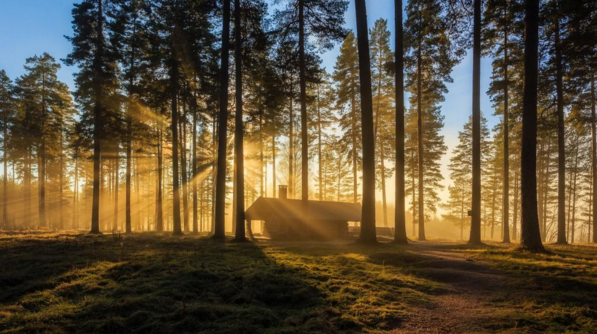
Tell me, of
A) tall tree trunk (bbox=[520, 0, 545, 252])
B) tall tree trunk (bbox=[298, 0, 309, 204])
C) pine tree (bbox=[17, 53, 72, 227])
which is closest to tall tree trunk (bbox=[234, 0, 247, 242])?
tall tree trunk (bbox=[298, 0, 309, 204])

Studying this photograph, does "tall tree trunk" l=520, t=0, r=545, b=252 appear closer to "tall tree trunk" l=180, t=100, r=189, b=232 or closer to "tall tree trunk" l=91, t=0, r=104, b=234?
"tall tree trunk" l=180, t=100, r=189, b=232

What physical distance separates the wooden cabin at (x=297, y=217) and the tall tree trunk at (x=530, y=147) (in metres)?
13.8

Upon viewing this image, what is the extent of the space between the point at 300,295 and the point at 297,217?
1852cm

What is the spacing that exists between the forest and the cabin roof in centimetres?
22

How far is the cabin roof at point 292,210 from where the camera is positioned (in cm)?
2551

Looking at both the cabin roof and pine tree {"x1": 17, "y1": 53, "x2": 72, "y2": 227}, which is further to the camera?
pine tree {"x1": 17, "y1": 53, "x2": 72, "y2": 227}

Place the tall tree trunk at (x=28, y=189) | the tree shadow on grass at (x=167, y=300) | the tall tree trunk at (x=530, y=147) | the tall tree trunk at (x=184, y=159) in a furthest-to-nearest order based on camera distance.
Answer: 1. the tall tree trunk at (x=28, y=189)
2. the tall tree trunk at (x=184, y=159)
3. the tall tree trunk at (x=530, y=147)
4. the tree shadow on grass at (x=167, y=300)

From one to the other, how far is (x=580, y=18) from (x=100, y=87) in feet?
92.3

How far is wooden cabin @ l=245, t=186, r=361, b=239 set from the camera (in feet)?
82.2

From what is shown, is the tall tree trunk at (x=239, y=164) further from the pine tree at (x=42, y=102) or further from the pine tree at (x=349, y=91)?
the pine tree at (x=42, y=102)

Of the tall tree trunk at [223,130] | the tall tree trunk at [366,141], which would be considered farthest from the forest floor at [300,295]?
the tall tree trunk at [223,130]

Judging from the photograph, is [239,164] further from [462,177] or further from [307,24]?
[462,177]

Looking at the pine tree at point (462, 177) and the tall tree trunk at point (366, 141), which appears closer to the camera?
the tall tree trunk at point (366, 141)

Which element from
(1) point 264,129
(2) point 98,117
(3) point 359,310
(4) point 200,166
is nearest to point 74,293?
(3) point 359,310
